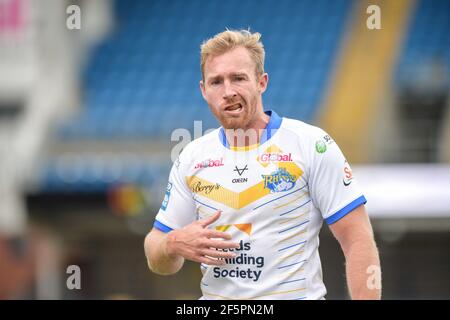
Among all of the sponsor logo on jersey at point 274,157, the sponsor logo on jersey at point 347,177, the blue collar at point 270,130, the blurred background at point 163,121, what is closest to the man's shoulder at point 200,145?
the blue collar at point 270,130

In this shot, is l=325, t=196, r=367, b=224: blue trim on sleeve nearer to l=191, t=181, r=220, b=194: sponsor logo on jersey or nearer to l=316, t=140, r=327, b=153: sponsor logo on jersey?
l=316, t=140, r=327, b=153: sponsor logo on jersey

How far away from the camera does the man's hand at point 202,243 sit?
13.1 ft

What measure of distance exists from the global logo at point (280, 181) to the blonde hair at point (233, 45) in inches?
18.7

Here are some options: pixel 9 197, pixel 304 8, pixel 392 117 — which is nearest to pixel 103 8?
pixel 304 8

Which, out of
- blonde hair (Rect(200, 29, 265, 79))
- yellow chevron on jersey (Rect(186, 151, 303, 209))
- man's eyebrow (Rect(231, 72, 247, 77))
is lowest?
yellow chevron on jersey (Rect(186, 151, 303, 209))

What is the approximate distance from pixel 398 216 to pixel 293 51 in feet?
18.9

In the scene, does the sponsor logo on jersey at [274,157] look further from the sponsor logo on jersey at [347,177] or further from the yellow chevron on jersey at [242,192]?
the sponsor logo on jersey at [347,177]

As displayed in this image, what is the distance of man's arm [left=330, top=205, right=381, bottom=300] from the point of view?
3.96 meters

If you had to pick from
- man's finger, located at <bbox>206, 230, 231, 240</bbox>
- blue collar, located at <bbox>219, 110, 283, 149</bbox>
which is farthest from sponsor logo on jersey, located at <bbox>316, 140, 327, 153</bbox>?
man's finger, located at <bbox>206, 230, 231, 240</bbox>

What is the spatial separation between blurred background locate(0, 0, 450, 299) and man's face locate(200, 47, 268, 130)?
30.9 ft

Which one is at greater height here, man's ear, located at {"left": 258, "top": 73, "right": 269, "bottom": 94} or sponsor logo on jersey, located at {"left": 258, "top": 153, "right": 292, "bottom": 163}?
man's ear, located at {"left": 258, "top": 73, "right": 269, "bottom": 94}

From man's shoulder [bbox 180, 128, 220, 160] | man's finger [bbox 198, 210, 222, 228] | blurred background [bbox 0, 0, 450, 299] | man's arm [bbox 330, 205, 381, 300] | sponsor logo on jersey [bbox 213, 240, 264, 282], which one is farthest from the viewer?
blurred background [bbox 0, 0, 450, 299]

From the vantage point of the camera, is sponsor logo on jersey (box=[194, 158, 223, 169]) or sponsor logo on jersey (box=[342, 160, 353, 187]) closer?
sponsor logo on jersey (box=[342, 160, 353, 187])

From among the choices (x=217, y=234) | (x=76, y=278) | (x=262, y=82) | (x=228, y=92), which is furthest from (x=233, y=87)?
(x=76, y=278)
